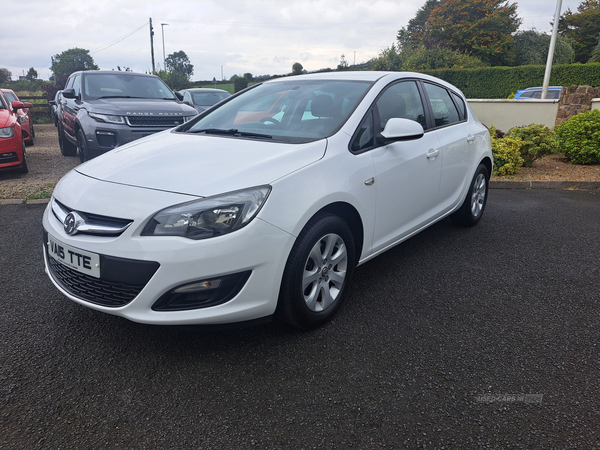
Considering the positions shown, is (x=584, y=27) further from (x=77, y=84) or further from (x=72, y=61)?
(x=72, y=61)

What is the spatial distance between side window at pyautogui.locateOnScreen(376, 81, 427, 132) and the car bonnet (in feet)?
2.44

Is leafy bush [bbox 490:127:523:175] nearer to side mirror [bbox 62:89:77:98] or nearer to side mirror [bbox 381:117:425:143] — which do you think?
side mirror [bbox 381:117:425:143]

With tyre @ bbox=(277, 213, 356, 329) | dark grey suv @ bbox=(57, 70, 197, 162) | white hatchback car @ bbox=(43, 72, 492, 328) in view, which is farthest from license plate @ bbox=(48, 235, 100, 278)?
dark grey suv @ bbox=(57, 70, 197, 162)

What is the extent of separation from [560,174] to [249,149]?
7.22 m

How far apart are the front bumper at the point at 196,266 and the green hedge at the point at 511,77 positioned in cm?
2816

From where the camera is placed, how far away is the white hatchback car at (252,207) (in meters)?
2.23

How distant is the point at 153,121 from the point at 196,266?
548cm

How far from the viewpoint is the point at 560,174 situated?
8.05 meters

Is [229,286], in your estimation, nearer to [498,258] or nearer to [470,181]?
[498,258]

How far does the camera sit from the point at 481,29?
39.2m

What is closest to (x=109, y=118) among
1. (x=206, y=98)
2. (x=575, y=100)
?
(x=206, y=98)

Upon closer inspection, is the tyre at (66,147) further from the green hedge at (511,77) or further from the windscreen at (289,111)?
the green hedge at (511,77)

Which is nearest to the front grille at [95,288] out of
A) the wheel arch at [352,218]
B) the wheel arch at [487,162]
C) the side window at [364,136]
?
the wheel arch at [352,218]

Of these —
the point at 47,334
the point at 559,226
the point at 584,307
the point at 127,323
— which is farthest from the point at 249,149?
the point at 559,226
